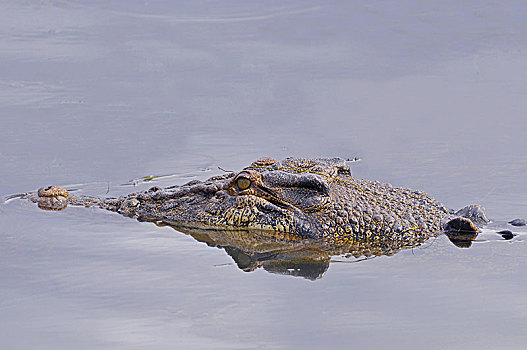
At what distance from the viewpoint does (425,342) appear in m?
7.33

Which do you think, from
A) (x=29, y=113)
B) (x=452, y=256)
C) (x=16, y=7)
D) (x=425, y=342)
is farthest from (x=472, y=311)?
(x=16, y=7)

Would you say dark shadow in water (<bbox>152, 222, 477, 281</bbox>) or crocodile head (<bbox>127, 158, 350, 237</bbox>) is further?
crocodile head (<bbox>127, 158, 350, 237</bbox>)

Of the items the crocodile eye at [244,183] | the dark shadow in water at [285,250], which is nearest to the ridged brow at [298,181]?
the crocodile eye at [244,183]

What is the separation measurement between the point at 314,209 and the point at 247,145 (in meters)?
3.72

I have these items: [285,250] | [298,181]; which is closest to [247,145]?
[298,181]

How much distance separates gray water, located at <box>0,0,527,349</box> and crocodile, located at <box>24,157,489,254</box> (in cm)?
36

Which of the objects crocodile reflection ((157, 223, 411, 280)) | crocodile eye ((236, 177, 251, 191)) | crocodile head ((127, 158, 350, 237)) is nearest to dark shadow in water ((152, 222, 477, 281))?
crocodile reflection ((157, 223, 411, 280))

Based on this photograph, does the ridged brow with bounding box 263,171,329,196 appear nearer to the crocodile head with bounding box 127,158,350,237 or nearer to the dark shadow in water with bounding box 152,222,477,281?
the crocodile head with bounding box 127,158,350,237

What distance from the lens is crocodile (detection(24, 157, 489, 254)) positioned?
10023 millimetres

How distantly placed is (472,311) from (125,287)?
9.72ft

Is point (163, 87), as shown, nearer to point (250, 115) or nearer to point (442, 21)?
point (250, 115)

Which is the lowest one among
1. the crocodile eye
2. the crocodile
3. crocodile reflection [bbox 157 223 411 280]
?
crocodile reflection [bbox 157 223 411 280]

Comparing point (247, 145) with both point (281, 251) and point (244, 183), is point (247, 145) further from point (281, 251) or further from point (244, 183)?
point (281, 251)

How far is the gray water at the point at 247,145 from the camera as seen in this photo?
777 centimetres
